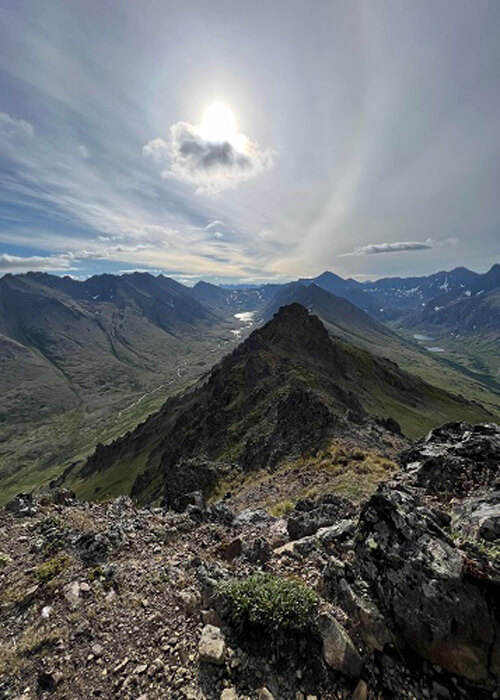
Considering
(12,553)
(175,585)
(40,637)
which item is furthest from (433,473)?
(12,553)

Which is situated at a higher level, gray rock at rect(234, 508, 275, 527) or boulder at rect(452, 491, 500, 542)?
boulder at rect(452, 491, 500, 542)

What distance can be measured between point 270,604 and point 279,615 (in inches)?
14.7

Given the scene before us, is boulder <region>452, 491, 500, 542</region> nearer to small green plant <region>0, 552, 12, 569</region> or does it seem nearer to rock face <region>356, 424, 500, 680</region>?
Result: rock face <region>356, 424, 500, 680</region>

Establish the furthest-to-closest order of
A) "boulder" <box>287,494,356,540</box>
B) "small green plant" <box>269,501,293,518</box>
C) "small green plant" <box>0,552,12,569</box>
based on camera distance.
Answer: "small green plant" <box>269,501,293,518</box> → "boulder" <box>287,494,356,540</box> → "small green plant" <box>0,552,12,569</box>

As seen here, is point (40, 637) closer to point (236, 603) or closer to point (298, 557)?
point (236, 603)

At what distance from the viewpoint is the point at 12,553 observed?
49.1 ft

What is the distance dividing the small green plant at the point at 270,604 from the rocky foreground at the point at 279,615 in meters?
0.04

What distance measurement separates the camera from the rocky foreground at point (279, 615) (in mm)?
7652

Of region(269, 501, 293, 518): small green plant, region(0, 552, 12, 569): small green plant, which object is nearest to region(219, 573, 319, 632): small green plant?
region(0, 552, 12, 569): small green plant

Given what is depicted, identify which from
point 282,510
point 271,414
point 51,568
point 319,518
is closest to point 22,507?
point 51,568

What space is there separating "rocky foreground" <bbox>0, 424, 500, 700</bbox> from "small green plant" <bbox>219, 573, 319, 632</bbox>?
4cm

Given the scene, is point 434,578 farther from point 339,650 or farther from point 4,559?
point 4,559

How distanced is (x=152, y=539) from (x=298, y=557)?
294 inches

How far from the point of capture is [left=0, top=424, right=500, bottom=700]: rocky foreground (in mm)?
7652
